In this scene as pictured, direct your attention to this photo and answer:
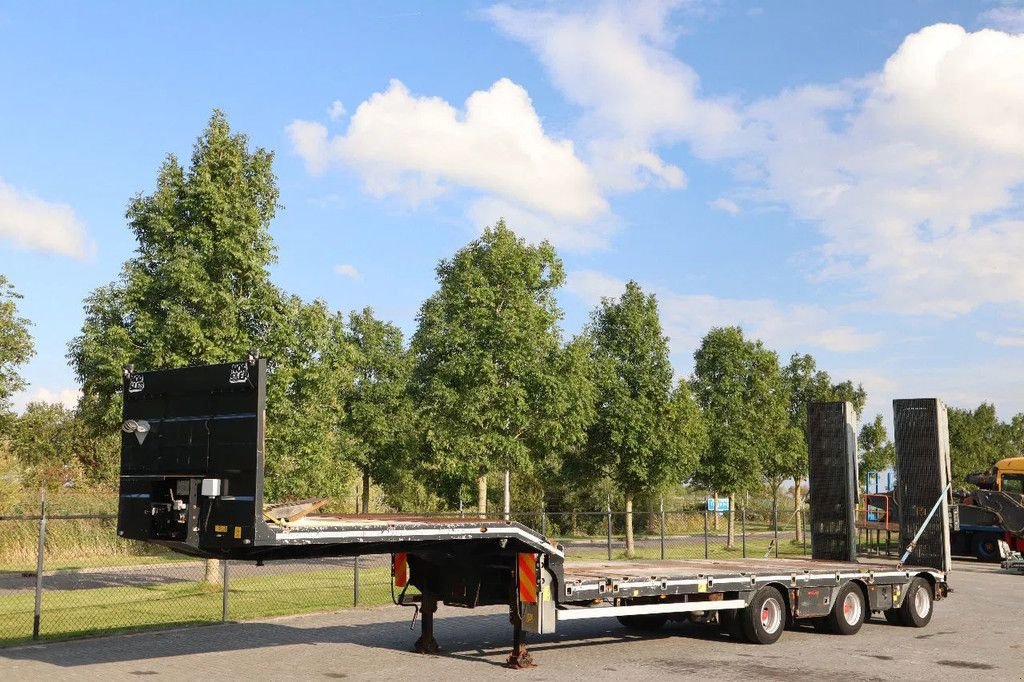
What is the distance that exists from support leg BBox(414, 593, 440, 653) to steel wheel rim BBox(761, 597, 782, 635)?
15.5ft

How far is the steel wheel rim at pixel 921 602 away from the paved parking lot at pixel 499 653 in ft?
1.06

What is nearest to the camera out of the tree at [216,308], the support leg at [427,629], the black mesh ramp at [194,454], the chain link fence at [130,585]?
the black mesh ramp at [194,454]

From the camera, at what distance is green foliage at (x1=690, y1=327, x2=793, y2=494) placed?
40.8 meters

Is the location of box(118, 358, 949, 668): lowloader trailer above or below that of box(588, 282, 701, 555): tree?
below

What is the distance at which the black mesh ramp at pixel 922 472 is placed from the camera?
21266 millimetres

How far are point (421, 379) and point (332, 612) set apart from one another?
18.9m

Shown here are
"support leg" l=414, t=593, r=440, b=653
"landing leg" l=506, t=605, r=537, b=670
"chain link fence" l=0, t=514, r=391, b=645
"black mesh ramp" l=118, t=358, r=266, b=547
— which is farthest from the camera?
"chain link fence" l=0, t=514, r=391, b=645

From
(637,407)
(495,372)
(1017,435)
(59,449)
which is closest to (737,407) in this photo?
(637,407)

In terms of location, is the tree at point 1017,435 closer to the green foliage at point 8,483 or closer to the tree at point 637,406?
the tree at point 637,406

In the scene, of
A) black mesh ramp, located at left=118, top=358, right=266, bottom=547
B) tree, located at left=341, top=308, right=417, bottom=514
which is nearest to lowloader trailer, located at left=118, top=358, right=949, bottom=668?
black mesh ramp, located at left=118, top=358, right=266, bottom=547

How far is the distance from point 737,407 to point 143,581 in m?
25.1

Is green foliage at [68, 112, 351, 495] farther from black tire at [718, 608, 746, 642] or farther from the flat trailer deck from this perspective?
black tire at [718, 608, 746, 642]

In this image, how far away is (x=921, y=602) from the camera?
16.8 m

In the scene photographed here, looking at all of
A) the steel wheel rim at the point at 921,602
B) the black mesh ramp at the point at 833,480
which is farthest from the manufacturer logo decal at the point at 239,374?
the black mesh ramp at the point at 833,480
